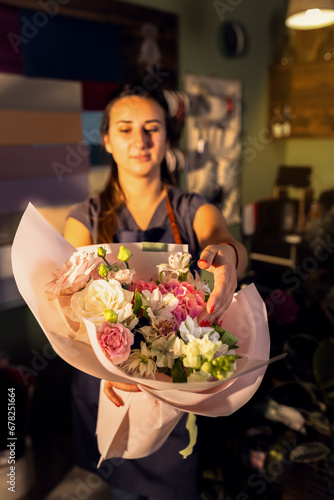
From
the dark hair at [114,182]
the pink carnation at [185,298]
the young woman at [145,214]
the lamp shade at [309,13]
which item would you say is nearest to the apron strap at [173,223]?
the young woman at [145,214]

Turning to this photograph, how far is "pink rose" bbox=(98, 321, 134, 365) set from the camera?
68cm

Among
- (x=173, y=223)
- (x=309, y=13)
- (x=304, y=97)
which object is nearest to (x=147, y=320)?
(x=173, y=223)

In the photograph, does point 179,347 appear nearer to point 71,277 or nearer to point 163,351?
point 163,351

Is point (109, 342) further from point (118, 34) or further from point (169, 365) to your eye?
point (118, 34)

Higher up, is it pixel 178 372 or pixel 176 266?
pixel 176 266

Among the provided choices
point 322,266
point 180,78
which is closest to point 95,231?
point 180,78

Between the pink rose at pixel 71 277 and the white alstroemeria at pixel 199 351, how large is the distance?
23 cm

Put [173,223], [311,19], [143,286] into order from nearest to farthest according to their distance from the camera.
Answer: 1. [143,286]
2. [173,223]
3. [311,19]

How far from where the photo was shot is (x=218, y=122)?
3133mm

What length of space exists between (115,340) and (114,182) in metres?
0.65

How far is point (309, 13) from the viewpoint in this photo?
2.27 meters

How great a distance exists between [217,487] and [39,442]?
1148 mm

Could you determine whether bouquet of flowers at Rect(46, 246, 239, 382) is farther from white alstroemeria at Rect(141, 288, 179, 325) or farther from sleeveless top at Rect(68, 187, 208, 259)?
sleeveless top at Rect(68, 187, 208, 259)

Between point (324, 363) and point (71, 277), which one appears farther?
point (324, 363)
